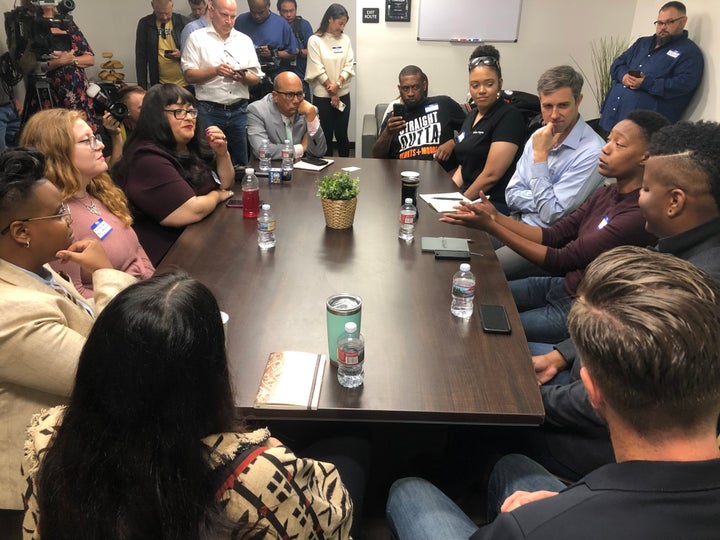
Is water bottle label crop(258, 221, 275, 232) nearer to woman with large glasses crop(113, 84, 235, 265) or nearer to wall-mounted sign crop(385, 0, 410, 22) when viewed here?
woman with large glasses crop(113, 84, 235, 265)

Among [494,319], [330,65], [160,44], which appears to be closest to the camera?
[494,319]

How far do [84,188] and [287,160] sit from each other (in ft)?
4.39

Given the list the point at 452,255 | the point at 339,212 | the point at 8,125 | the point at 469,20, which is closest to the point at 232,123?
the point at 8,125

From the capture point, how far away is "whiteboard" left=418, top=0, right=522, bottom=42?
213 inches

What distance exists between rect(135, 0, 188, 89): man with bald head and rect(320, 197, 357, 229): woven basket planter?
11.1ft

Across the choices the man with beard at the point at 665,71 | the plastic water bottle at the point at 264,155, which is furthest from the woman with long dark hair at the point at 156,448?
the man with beard at the point at 665,71

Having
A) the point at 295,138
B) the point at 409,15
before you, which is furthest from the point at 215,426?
the point at 409,15

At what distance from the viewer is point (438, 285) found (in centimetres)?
173

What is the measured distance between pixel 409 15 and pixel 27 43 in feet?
11.9

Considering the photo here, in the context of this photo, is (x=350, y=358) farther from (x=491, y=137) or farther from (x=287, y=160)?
(x=491, y=137)

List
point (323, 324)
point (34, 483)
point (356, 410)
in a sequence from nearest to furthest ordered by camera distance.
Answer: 1. point (34, 483)
2. point (356, 410)
3. point (323, 324)

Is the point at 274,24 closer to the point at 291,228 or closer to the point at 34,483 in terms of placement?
the point at 291,228

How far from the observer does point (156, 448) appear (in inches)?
29.5

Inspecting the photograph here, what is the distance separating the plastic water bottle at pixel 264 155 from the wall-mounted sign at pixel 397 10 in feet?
9.95
